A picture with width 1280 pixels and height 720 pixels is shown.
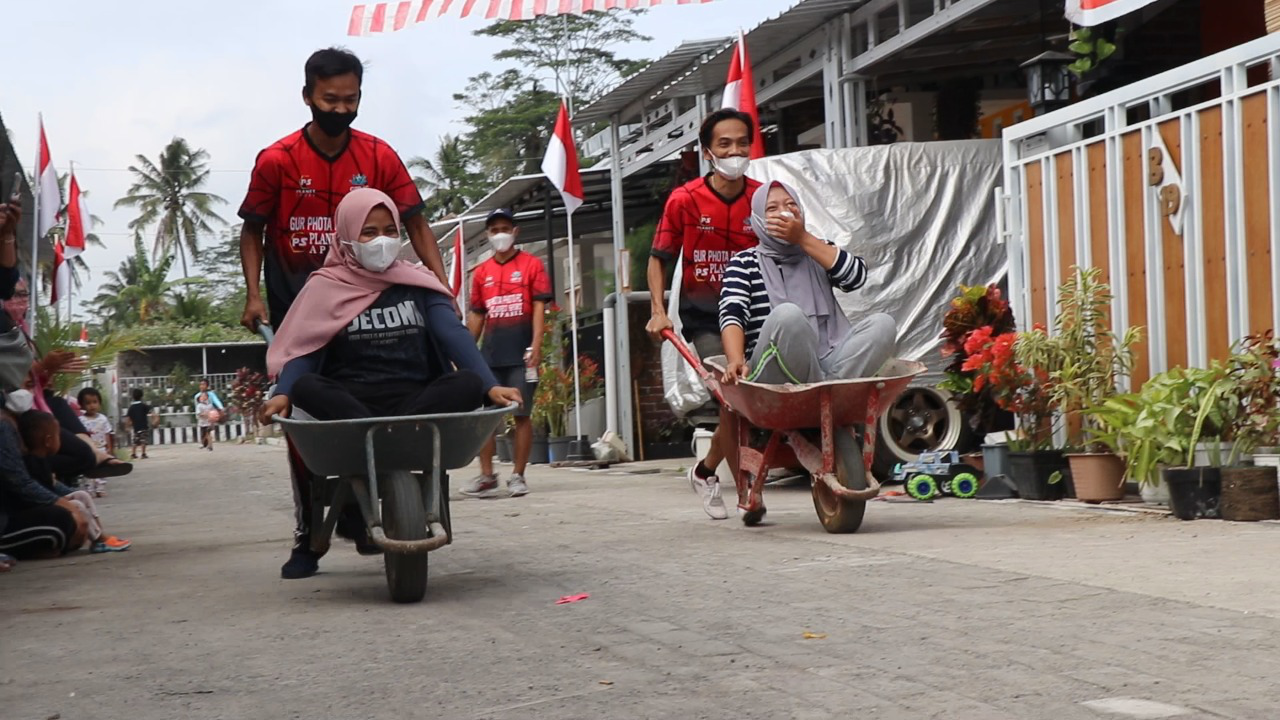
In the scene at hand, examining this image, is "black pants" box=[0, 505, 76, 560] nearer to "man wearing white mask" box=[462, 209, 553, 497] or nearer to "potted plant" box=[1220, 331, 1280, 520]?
"man wearing white mask" box=[462, 209, 553, 497]

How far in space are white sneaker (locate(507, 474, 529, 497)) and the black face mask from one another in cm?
520

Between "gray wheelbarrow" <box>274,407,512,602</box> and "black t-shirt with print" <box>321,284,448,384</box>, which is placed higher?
"black t-shirt with print" <box>321,284,448,384</box>

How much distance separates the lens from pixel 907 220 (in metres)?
12.3

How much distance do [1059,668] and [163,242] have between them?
243 ft

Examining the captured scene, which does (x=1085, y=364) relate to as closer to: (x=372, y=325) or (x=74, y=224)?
(x=372, y=325)

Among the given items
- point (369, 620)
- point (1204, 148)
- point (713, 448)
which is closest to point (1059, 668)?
point (369, 620)

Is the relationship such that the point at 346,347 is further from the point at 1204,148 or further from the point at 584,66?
the point at 584,66

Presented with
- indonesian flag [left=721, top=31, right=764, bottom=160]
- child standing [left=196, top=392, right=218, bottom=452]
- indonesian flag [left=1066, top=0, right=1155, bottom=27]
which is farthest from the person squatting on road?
child standing [left=196, top=392, right=218, bottom=452]

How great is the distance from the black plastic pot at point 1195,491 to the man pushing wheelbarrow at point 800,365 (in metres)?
1.29

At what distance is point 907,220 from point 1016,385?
3138 millimetres

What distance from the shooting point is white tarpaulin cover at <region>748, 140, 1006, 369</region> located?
12203 millimetres

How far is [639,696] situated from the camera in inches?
152

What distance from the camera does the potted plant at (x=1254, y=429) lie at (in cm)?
737

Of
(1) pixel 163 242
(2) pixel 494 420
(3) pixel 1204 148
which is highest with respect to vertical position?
(1) pixel 163 242
